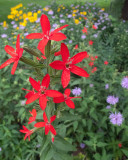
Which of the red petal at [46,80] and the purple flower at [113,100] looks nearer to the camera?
the red petal at [46,80]

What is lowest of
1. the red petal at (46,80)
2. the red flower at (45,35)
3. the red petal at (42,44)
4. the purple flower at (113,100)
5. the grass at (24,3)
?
the purple flower at (113,100)

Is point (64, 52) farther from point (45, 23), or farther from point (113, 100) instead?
point (113, 100)

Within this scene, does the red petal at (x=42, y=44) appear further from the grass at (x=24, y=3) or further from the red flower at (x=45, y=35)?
the grass at (x=24, y=3)

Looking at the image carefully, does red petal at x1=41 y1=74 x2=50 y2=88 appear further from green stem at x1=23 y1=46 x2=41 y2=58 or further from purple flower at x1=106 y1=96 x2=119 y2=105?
purple flower at x1=106 y1=96 x2=119 y2=105

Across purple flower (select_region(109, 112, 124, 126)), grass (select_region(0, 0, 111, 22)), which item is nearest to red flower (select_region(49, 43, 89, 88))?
purple flower (select_region(109, 112, 124, 126))

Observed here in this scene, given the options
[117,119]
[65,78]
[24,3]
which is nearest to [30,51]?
[65,78]

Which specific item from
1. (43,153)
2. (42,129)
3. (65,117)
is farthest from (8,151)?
(65,117)

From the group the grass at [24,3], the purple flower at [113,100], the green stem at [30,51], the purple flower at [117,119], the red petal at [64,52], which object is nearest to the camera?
the red petal at [64,52]

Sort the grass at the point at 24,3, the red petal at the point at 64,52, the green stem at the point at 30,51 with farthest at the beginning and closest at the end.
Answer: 1. the grass at the point at 24,3
2. the green stem at the point at 30,51
3. the red petal at the point at 64,52

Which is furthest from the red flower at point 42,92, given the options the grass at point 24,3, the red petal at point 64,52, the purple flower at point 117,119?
the grass at point 24,3

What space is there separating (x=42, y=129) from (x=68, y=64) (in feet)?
1.62

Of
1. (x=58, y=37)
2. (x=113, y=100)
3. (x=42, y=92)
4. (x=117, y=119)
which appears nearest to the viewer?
(x=58, y=37)

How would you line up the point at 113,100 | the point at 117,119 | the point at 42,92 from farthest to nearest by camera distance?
the point at 113,100 < the point at 117,119 < the point at 42,92

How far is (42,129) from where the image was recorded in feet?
3.42
